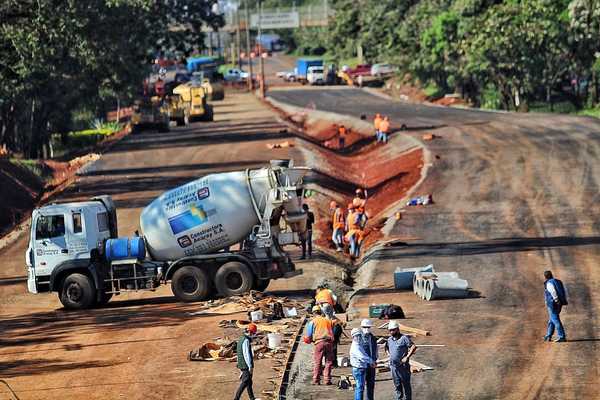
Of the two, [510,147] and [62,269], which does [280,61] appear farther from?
[62,269]

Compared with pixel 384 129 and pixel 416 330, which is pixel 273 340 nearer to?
pixel 416 330

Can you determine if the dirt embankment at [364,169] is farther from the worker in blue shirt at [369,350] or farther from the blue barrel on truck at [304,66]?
the blue barrel on truck at [304,66]

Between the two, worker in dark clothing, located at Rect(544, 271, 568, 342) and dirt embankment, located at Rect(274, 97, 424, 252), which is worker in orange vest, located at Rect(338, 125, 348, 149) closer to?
dirt embankment, located at Rect(274, 97, 424, 252)

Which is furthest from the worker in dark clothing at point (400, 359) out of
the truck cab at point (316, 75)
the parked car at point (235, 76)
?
the parked car at point (235, 76)

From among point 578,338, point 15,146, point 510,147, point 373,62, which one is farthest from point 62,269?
point 373,62

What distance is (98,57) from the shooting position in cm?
6775

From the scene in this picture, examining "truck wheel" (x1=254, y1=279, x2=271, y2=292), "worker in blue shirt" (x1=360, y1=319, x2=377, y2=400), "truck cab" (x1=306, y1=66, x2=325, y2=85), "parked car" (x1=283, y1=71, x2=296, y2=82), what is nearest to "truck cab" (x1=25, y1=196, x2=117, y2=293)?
"truck wheel" (x1=254, y1=279, x2=271, y2=292)

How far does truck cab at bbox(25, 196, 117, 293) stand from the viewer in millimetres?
33094

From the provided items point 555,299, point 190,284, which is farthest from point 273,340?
point 190,284

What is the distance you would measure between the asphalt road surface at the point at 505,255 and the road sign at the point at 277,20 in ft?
295

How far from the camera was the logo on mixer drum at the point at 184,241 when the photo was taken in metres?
33.0

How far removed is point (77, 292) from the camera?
33.0 metres

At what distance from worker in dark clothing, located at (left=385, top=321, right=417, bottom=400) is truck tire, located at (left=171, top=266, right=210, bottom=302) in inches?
Answer: 503

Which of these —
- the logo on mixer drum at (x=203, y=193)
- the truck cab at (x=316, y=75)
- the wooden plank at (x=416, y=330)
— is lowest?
the truck cab at (x=316, y=75)
